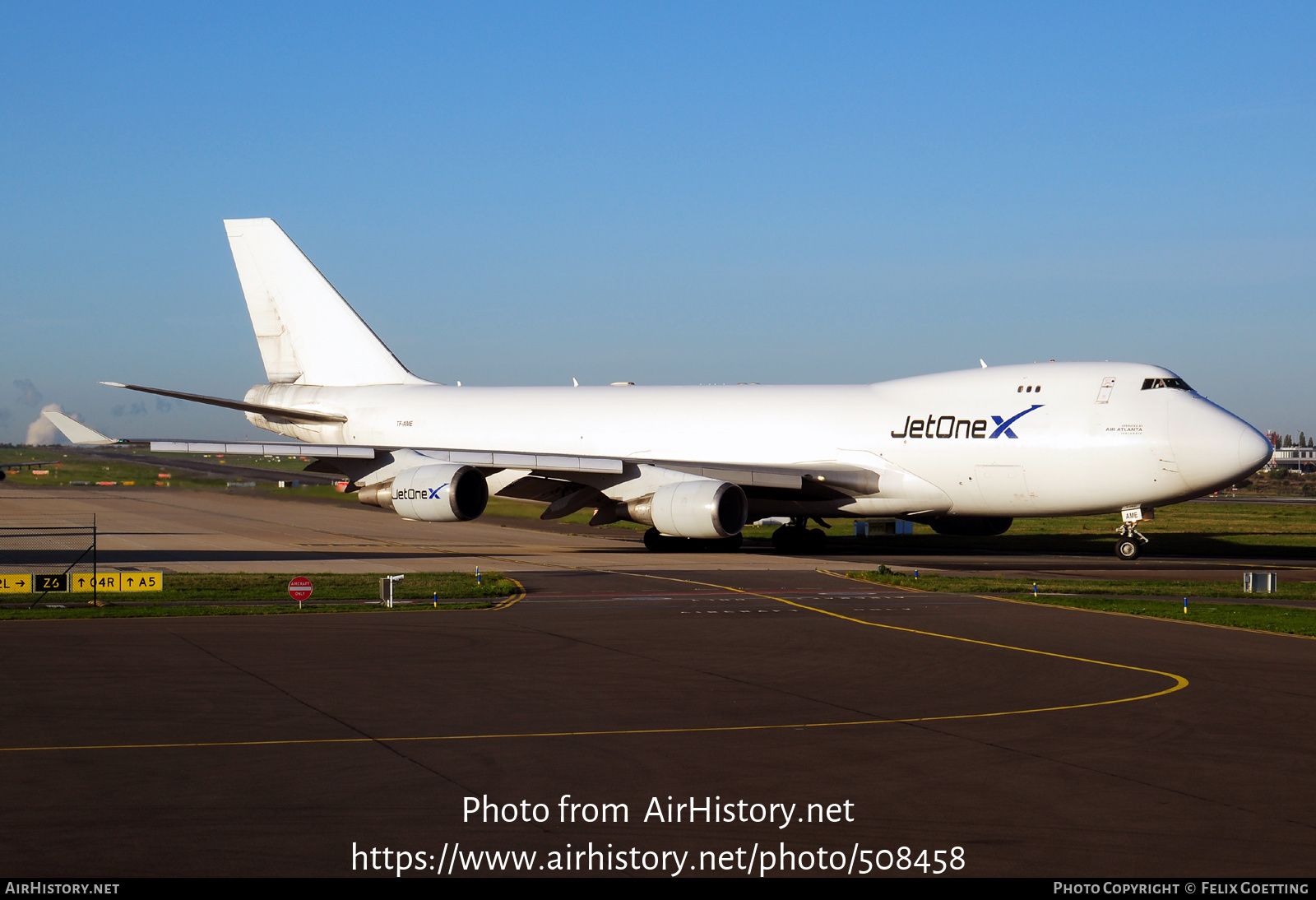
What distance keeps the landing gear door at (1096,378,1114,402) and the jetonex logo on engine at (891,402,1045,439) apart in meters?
1.39

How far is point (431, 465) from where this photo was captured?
35375 millimetres

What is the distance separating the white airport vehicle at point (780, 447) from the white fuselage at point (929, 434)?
5 centimetres

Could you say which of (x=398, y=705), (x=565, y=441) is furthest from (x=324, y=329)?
(x=398, y=705)

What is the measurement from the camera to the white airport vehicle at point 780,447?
1230 inches

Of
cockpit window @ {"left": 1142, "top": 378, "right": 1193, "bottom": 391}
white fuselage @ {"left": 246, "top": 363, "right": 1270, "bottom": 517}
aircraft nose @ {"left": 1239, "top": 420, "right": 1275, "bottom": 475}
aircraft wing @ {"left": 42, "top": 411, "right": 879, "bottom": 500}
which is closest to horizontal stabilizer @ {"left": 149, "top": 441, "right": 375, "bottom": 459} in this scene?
aircraft wing @ {"left": 42, "top": 411, "right": 879, "bottom": 500}

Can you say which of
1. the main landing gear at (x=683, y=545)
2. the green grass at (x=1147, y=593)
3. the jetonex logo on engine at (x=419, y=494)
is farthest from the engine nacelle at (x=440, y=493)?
the green grass at (x=1147, y=593)

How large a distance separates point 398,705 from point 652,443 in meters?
25.7

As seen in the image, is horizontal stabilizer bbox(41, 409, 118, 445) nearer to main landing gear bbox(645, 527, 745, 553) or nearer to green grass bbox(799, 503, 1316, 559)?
main landing gear bbox(645, 527, 745, 553)

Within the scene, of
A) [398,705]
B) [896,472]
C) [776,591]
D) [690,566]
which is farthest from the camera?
[896,472]

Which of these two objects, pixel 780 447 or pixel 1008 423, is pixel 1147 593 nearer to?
pixel 1008 423

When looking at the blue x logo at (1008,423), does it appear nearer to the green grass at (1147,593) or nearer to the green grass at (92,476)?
the green grass at (1147,593)

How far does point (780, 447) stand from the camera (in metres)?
36.0

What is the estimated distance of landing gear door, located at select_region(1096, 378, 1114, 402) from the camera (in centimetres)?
3173

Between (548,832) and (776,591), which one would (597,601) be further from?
(548,832)
